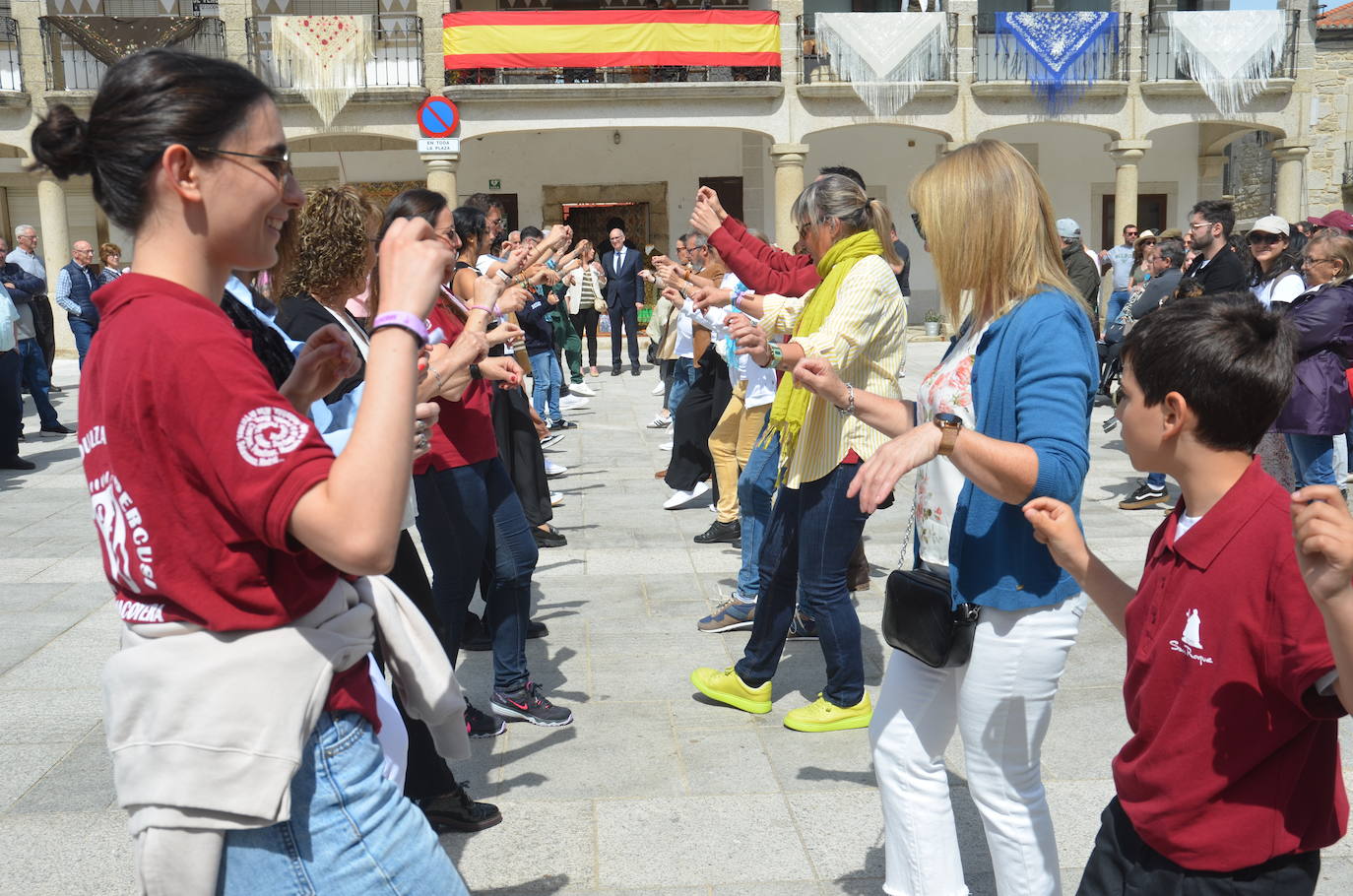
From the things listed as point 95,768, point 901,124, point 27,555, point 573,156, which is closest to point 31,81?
point 573,156

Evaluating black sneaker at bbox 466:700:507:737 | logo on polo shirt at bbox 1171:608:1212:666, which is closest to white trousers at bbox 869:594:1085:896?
logo on polo shirt at bbox 1171:608:1212:666

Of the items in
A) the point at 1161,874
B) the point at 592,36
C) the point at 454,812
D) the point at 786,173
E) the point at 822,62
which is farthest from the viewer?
the point at 822,62

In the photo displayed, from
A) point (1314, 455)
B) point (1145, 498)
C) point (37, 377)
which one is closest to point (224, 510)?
point (1314, 455)

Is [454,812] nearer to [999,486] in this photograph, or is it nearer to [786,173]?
[999,486]

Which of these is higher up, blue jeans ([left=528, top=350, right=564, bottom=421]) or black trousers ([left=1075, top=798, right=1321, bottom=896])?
black trousers ([left=1075, top=798, right=1321, bottom=896])

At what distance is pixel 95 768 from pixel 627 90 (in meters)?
18.5

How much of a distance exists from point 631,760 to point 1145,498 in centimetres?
525

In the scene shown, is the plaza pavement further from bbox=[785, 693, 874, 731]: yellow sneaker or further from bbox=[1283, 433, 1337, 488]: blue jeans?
bbox=[1283, 433, 1337, 488]: blue jeans

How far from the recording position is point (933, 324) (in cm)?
2219

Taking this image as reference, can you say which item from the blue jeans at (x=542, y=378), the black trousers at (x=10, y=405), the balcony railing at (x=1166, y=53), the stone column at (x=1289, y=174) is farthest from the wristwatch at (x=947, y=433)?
the stone column at (x=1289, y=174)

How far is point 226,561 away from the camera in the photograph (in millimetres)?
1489

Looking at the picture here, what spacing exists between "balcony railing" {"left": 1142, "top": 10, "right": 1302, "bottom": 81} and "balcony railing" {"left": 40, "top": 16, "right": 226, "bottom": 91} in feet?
54.8

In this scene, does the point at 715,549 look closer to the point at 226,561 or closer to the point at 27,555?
the point at 27,555

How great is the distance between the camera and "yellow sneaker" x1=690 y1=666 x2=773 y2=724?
4516mm
